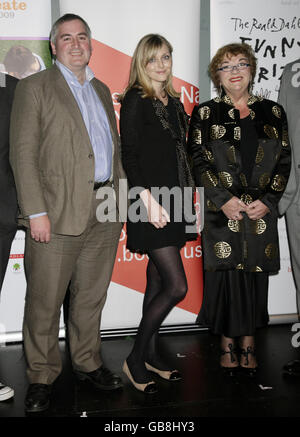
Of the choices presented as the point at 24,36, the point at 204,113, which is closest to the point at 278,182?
the point at 204,113

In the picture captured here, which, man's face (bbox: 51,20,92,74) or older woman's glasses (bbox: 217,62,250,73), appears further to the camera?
older woman's glasses (bbox: 217,62,250,73)

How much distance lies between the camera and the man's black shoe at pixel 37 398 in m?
2.23

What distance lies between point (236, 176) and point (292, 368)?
1.16m

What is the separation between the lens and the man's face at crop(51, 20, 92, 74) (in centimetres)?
226

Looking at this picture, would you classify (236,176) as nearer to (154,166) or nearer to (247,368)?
(154,166)

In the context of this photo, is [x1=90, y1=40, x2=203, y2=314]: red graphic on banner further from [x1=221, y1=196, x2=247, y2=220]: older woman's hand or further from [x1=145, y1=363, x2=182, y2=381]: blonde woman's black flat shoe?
[x1=221, y1=196, x2=247, y2=220]: older woman's hand

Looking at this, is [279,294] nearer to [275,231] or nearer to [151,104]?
[275,231]

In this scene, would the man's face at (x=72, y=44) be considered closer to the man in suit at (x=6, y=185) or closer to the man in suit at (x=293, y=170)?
the man in suit at (x=6, y=185)

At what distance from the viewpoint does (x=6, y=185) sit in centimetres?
228

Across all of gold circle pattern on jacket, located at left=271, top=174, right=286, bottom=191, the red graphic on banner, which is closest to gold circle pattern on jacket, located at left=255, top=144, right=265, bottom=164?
gold circle pattern on jacket, located at left=271, top=174, right=286, bottom=191

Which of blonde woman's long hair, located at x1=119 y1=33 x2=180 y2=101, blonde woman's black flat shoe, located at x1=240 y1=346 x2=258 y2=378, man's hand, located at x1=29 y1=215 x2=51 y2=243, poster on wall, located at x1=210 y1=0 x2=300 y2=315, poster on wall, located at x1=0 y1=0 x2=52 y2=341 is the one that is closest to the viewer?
man's hand, located at x1=29 y1=215 x2=51 y2=243

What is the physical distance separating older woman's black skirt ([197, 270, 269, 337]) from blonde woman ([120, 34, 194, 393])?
0.35 metres

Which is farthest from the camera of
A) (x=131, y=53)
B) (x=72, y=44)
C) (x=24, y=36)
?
(x=131, y=53)

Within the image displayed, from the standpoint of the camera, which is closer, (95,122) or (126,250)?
(95,122)
